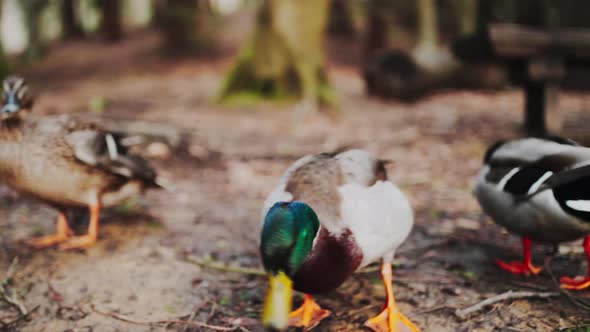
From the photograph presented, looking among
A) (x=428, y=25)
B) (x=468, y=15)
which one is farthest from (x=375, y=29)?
(x=428, y=25)

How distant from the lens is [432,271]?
11.0 feet

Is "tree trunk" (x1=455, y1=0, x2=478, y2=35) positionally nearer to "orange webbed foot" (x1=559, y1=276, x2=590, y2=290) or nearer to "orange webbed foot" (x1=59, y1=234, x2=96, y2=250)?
"orange webbed foot" (x1=559, y1=276, x2=590, y2=290)

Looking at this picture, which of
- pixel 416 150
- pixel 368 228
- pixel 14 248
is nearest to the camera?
pixel 368 228

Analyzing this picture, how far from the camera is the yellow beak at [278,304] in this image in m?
1.98

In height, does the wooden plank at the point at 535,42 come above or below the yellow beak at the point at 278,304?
above

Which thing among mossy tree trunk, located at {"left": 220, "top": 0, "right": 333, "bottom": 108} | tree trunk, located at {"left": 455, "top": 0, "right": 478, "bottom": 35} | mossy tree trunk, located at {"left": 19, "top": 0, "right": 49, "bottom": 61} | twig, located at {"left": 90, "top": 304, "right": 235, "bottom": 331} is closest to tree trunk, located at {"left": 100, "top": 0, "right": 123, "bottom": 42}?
mossy tree trunk, located at {"left": 19, "top": 0, "right": 49, "bottom": 61}

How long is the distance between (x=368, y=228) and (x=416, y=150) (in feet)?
12.4

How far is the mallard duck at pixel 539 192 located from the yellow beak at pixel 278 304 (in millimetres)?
1494

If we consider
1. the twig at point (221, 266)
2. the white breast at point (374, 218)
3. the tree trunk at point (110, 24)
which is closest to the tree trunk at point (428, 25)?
the twig at point (221, 266)

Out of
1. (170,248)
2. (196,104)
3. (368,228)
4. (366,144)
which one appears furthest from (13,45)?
(368,228)

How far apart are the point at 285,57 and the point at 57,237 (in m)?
5.76

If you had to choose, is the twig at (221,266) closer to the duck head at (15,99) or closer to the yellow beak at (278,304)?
the yellow beak at (278,304)

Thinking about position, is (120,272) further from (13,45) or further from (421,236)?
(13,45)

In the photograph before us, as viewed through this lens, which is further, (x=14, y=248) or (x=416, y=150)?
(x=416, y=150)
